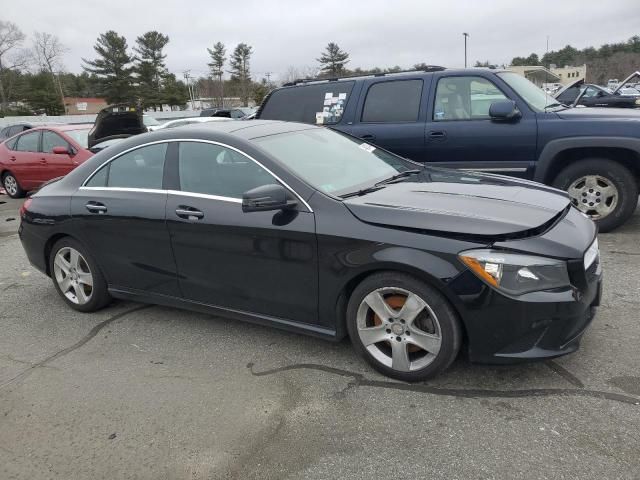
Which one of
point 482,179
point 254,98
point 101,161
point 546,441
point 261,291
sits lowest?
point 546,441

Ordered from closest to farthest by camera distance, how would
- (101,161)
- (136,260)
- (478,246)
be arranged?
(478,246)
(136,260)
(101,161)

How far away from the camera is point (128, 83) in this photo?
199ft

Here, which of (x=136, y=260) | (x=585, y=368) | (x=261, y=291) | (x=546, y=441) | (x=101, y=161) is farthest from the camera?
(x=101, y=161)

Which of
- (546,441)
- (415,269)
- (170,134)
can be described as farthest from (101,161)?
(546,441)

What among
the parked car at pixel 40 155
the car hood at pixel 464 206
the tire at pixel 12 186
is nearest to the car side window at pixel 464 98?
the car hood at pixel 464 206

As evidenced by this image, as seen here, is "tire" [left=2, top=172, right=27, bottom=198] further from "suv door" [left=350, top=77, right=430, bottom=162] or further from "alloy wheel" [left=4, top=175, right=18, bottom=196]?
"suv door" [left=350, top=77, right=430, bottom=162]

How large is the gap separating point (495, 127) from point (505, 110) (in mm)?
236

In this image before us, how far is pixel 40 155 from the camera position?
10.4 metres

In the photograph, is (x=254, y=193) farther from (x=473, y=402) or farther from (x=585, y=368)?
(x=585, y=368)

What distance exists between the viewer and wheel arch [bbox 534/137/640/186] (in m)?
5.34

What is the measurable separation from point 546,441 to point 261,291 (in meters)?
1.86

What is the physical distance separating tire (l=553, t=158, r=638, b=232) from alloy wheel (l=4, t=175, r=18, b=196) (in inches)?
419

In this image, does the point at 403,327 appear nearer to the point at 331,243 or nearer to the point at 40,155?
the point at 331,243

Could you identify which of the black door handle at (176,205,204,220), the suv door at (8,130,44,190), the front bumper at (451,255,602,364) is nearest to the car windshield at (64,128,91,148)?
the suv door at (8,130,44,190)
